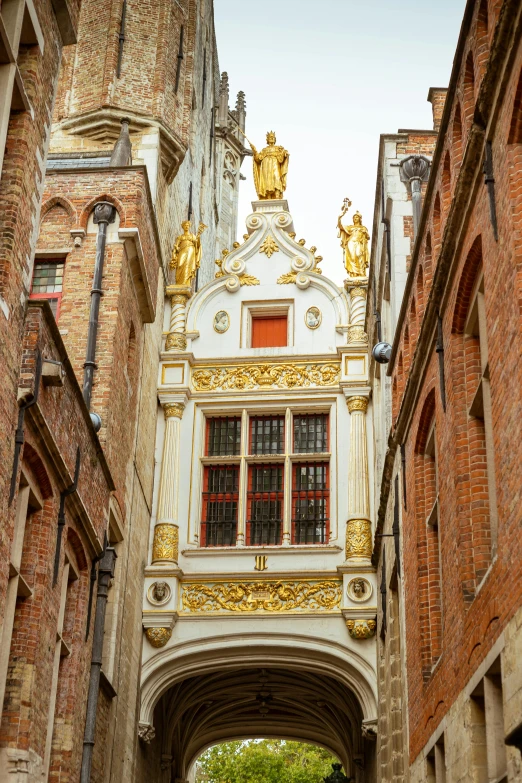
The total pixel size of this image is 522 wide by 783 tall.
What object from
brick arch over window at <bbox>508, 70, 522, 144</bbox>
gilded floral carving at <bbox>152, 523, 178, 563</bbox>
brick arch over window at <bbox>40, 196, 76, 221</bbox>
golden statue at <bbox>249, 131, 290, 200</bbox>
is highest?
golden statue at <bbox>249, 131, 290, 200</bbox>

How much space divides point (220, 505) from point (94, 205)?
5.90m

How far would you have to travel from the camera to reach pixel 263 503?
69.3 feet

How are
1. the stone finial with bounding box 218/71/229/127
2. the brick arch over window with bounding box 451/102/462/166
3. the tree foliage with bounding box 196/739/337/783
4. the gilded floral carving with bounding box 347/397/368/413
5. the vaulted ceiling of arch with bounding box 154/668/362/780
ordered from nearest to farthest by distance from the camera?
the brick arch over window with bounding box 451/102/462/166, the gilded floral carving with bounding box 347/397/368/413, the vaulted ceiling of arch with bounding box 154/668/362/780, the tree foliage with bounding box 196/739/337/783, the stone finial with bounding box 218/71/229/127

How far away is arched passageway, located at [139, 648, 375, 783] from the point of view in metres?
19.5

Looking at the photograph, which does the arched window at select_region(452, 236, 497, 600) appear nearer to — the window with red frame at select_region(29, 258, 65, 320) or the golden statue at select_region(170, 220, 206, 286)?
the window with red frame at select_region(29, 258, 65, 320)

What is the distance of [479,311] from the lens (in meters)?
10.1

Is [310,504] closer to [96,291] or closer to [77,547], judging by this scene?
[96,291]

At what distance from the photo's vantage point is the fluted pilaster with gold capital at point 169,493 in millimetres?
20047

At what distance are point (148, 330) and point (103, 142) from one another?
424 centimetres

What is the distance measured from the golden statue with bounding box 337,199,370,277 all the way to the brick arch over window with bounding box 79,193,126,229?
561 cm

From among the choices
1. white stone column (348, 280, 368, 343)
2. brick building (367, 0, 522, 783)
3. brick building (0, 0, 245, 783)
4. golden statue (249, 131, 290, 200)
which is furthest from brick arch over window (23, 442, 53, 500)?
golden statue (249, 131, 290, 200)

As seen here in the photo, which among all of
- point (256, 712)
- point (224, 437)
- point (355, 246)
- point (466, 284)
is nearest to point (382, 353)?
point (224, 437)

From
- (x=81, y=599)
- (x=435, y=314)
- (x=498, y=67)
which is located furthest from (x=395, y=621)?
(x=498, y=67)

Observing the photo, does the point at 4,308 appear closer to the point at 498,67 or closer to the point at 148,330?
the point at 498,67
